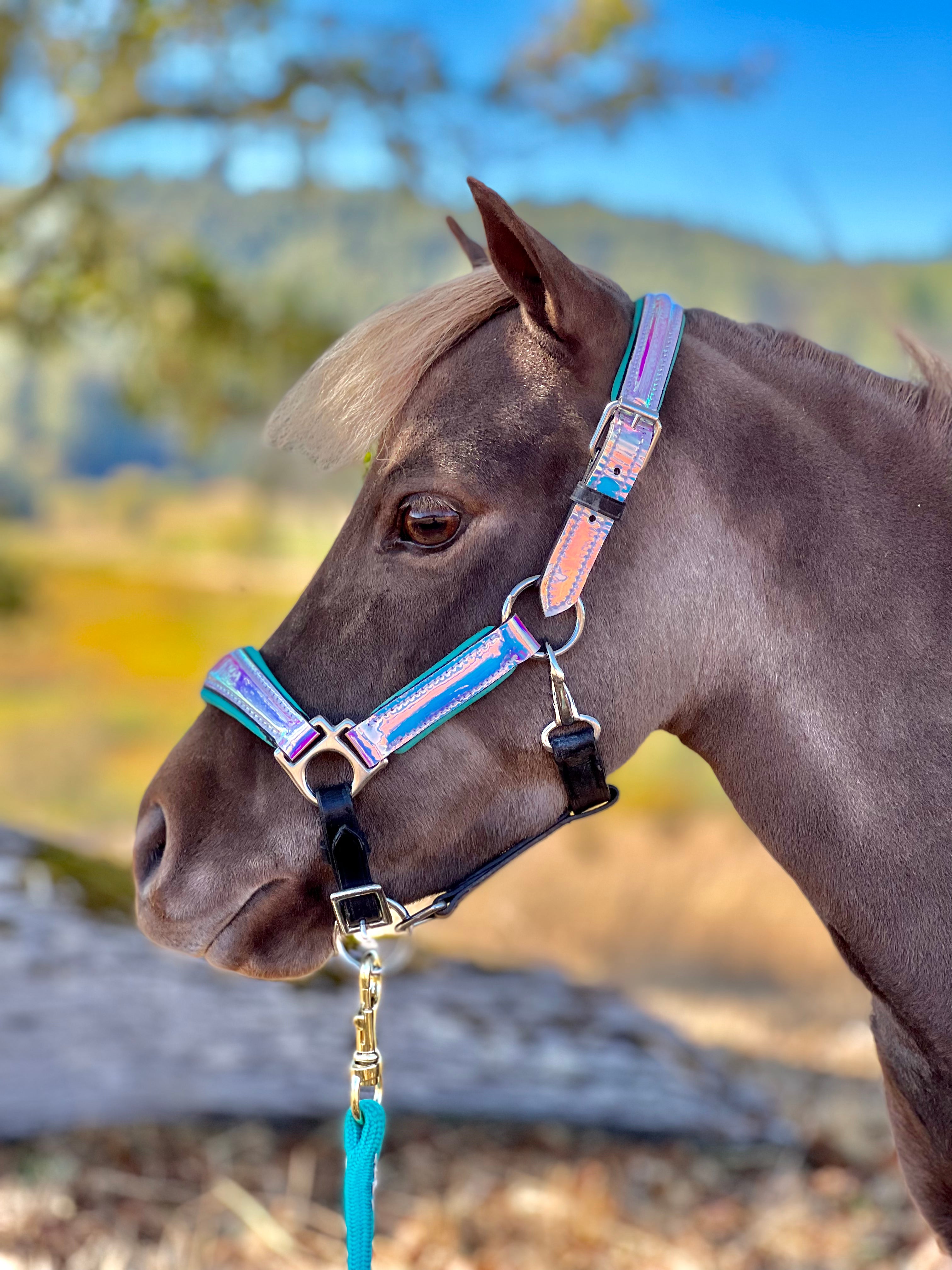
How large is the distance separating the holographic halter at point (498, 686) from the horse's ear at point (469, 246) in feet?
1.58

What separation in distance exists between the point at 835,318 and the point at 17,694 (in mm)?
5960

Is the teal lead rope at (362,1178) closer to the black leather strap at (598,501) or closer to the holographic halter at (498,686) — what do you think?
the holographic halter at (498,686)

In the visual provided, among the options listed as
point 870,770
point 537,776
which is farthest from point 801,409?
point 537,776

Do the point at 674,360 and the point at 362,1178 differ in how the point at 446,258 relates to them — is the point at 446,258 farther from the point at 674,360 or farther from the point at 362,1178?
the point at 362,1178

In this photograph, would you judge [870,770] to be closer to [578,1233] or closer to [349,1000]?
[578,1233]

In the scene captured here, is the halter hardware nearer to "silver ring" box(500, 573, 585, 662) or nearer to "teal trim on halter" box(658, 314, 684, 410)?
"silver ring" box(500, 573, 585, 662)

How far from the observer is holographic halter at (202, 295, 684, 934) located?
1.41 metres

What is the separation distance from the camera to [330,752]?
1.44m

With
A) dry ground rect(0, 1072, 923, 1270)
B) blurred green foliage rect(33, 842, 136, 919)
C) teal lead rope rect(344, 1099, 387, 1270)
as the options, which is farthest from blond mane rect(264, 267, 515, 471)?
blurred green foliage rect(33, 842, 136, 919)

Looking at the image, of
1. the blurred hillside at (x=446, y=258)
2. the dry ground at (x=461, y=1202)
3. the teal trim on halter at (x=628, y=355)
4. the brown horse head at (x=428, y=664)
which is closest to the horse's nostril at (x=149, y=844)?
the brown horse head at (x=428, y=664)

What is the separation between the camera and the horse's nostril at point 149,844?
1511 millimetres

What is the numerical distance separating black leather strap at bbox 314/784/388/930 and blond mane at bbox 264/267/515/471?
514 mm

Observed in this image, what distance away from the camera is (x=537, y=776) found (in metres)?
1.47

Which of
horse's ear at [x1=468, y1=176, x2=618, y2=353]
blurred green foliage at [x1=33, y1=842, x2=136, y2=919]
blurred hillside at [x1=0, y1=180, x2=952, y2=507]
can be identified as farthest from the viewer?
blurred hillside at [x1=0, y1=180, x2=952, y2=507]
